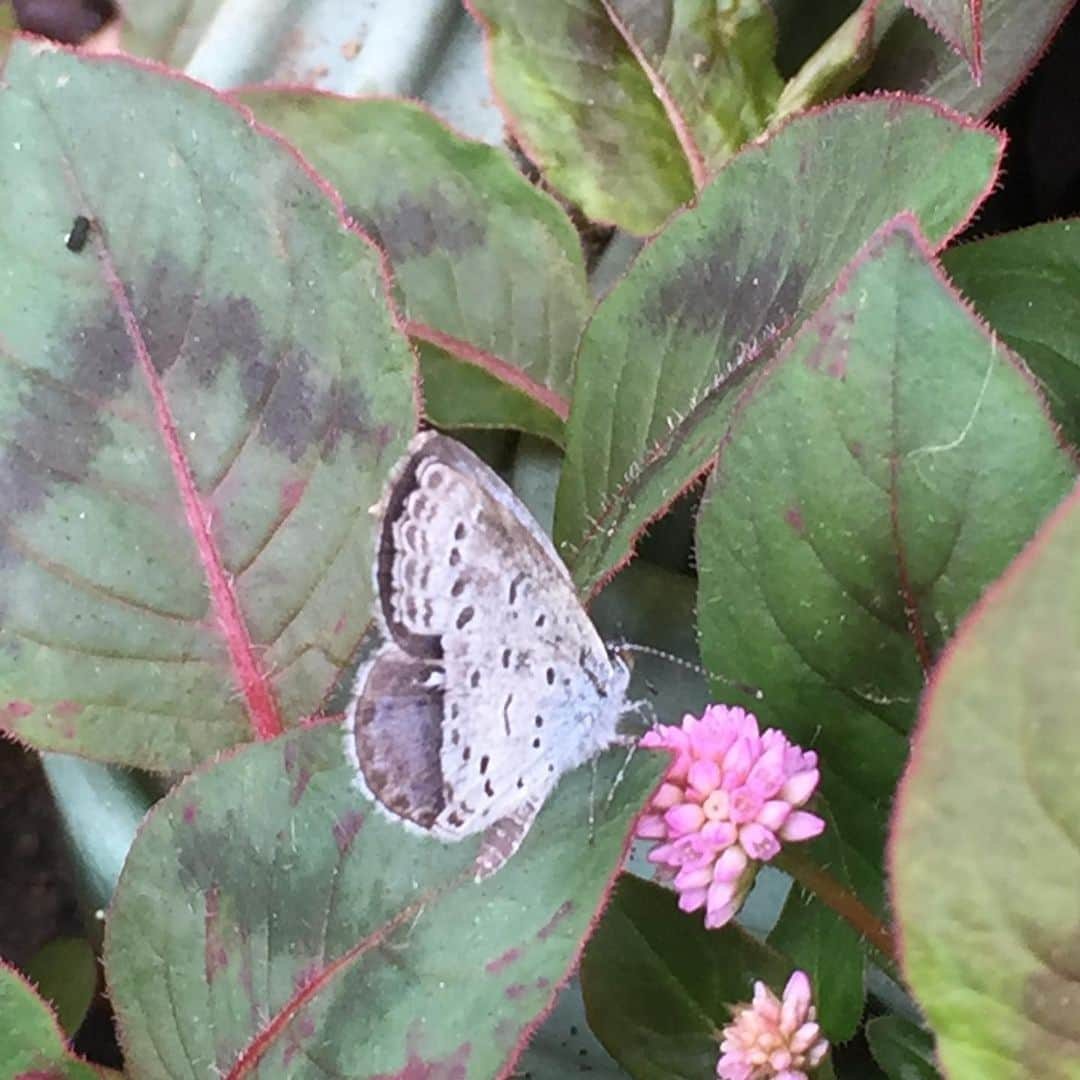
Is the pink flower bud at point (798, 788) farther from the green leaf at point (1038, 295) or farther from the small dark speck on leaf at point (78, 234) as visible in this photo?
the small dark speck on leaf at point (78, 234)

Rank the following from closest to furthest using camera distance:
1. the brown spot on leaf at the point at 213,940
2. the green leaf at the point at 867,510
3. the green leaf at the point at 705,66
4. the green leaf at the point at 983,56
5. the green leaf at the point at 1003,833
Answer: the green leaf at the point at 1003,833 → the green leaf at the point at 867,510 → the brown spot on leaf at the point at 213,940 → the green leaf at the point at 983,56 → the green leaf at the point at 705,66

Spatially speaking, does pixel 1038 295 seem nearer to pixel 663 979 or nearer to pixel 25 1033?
pixel 663 979

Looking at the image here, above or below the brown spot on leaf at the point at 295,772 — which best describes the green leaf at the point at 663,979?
below

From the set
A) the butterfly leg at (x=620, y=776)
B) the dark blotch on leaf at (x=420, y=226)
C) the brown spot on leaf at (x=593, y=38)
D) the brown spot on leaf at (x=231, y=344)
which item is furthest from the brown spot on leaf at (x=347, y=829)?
the brown spot on leaf at (x=593, y=38)

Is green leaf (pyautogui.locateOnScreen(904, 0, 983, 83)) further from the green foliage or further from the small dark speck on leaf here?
the small dark speck on leaf

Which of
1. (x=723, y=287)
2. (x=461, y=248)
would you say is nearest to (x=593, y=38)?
(x=461, y=248)

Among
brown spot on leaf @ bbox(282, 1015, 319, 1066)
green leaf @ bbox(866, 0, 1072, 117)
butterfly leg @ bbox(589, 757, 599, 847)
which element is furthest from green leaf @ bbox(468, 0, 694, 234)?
brown spot on leaf @ bbox(282, 1015, 319, 1066)

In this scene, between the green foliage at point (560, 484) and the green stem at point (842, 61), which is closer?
the green foliage at point (560, 484)
